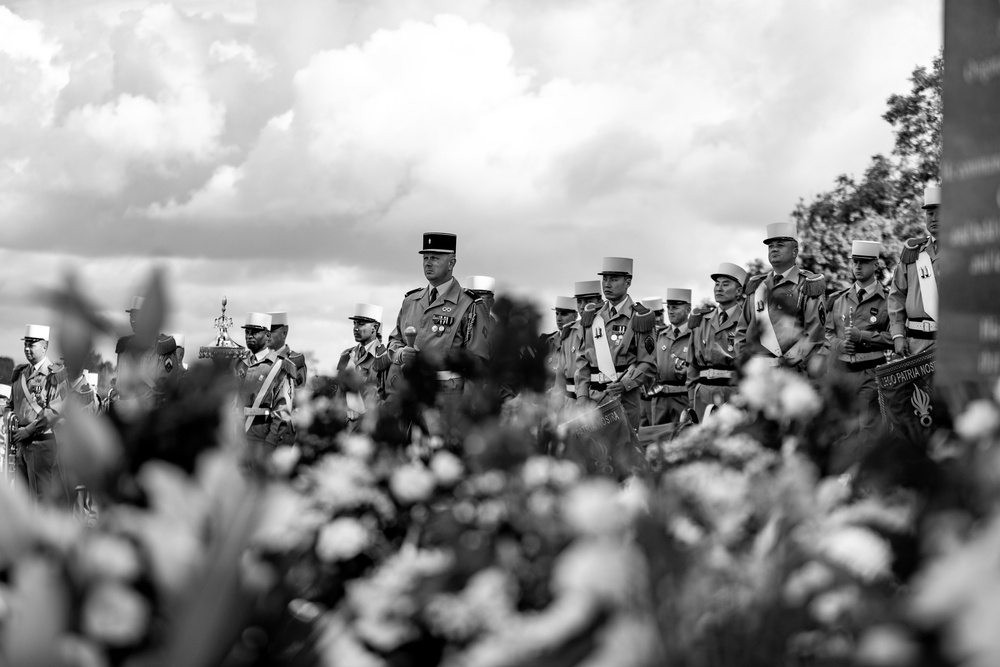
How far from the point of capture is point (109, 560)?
217cm

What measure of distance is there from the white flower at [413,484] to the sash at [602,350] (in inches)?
393

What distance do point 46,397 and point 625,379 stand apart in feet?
25.2

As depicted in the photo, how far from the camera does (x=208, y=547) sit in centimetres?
221

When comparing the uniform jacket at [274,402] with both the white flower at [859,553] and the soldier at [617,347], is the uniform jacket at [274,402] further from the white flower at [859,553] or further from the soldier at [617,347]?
the white flower at [859,553]

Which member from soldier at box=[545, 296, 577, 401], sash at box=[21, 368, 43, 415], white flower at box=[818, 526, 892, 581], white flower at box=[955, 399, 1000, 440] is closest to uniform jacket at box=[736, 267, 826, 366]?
soldier at box=[545, 296, 577, 401]

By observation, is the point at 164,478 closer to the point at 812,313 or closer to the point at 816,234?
the point at 812,313

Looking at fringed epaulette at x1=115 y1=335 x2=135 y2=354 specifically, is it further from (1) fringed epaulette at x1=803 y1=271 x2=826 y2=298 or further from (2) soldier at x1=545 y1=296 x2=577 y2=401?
(1) fringed epaulette at x1=803 y1=271 x2=826 y2=298

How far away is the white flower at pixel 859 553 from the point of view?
225cm

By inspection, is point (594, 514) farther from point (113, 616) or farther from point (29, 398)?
point (29, 398)

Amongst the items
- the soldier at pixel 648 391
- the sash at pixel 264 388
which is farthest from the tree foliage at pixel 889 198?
the sash at pixel 264 388

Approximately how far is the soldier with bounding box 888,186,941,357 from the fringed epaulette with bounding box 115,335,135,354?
823cm

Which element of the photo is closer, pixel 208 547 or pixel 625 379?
pixel 208 547

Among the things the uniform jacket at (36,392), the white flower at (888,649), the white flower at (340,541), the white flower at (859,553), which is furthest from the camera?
the uniform jacket at (36,392)

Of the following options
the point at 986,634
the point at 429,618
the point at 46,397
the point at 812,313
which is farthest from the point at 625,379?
the point at 986,634
